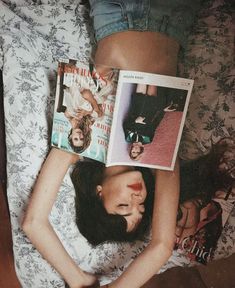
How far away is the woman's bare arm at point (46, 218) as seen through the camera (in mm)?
736

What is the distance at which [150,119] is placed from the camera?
0.60 meters

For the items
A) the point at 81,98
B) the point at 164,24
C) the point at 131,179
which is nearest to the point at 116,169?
the point at 131,179

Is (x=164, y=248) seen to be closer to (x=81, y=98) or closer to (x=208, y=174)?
(x=208, y=174)

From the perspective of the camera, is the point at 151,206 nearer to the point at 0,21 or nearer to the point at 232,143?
the point at 232,143

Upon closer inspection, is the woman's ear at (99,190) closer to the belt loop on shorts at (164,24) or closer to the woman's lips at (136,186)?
the woman's lips at (136,186)

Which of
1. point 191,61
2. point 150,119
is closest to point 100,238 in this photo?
point 150,119

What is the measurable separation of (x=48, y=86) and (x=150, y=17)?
0.26m

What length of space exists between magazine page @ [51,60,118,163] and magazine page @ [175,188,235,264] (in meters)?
0.19

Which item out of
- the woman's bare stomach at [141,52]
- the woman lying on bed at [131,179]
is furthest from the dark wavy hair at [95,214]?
the woman's bare stomach at [141,52]

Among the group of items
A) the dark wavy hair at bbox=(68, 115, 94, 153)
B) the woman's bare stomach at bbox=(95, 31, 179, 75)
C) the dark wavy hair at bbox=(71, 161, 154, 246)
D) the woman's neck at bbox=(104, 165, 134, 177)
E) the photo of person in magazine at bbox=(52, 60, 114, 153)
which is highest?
the woman's bare stomach at bbox=(95, 31, 179, 75)

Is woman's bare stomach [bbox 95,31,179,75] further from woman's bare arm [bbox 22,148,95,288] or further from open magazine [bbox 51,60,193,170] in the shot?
woman's bare arm [bbox 22,148,95,288]

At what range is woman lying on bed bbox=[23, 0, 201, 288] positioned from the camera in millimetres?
633

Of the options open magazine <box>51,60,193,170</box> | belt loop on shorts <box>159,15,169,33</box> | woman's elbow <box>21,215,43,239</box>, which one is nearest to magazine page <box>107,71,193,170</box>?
open magazine <box>51,60,193,170</box>

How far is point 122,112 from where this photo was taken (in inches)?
23.8
